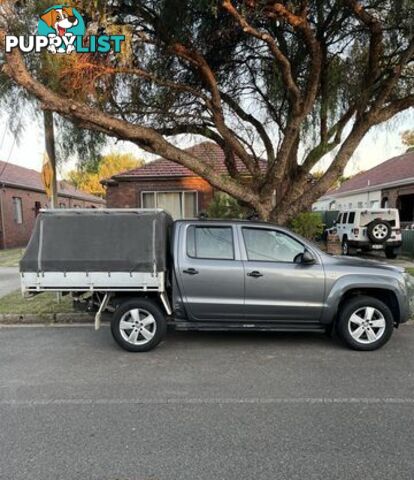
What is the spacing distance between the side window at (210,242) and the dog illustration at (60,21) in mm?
3759

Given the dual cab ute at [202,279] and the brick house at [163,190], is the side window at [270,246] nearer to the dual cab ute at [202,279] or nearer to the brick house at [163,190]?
the dual cab ute at [202,279]

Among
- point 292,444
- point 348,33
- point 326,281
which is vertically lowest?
point 292,444

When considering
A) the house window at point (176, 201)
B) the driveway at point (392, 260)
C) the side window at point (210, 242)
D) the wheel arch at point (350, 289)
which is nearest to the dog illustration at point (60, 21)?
the side window at point (210, 242)

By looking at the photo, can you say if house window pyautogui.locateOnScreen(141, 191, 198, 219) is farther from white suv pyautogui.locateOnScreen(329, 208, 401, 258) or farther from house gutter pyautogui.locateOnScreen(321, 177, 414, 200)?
house gutter pyautogui.locateOnScreen(321, 177, 414, 200)

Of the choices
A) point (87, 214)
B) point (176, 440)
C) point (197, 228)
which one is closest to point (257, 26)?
point (197, 228)

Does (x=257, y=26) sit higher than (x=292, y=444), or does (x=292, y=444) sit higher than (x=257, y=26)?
(x=257, y=26)

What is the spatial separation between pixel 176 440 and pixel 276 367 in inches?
70.4

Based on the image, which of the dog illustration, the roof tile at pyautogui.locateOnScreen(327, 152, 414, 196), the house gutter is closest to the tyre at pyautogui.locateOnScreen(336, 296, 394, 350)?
the dog illustration

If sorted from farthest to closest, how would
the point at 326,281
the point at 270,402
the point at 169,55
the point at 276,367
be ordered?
1. the point at 169,55
2. the point at 326,281
3. the point at 276,367
4. the point at 270,402

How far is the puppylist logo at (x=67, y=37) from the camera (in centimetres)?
614

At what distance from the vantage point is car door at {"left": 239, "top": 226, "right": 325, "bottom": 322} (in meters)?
4.98

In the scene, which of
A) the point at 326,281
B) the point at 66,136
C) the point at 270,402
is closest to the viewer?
the point at 270,402

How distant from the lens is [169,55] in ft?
25.3

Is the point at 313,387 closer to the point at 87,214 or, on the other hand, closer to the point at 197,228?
the point at 197,228
